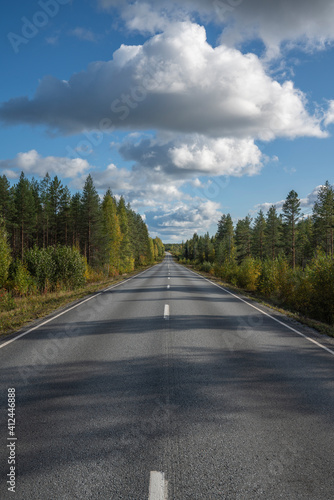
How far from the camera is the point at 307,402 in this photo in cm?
451

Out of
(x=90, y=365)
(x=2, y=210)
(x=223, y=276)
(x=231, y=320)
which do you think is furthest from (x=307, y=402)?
(x=2, y=210)


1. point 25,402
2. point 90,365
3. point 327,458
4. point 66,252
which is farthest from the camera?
point 66,252

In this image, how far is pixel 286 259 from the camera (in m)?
22.9

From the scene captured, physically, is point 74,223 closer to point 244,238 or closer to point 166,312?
point 244,238

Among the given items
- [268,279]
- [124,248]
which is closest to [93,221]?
[124,248]

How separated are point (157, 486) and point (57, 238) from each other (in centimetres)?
6572

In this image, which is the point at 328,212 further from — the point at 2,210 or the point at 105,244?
the point at 2,210

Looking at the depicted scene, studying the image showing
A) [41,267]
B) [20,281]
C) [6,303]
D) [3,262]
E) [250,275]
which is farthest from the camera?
[250,275]

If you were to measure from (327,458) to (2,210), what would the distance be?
183 ft

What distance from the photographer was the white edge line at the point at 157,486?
2639mm

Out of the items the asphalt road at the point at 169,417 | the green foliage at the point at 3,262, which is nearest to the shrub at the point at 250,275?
the green foliage at the point at 3,262

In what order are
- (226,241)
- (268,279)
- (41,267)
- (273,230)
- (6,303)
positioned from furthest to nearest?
(226,241) → (273,230) → (268,279) → (41,267) → (6,303)

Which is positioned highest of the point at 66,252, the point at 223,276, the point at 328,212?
the point at 328,212

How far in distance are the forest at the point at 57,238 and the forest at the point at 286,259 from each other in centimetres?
1362
